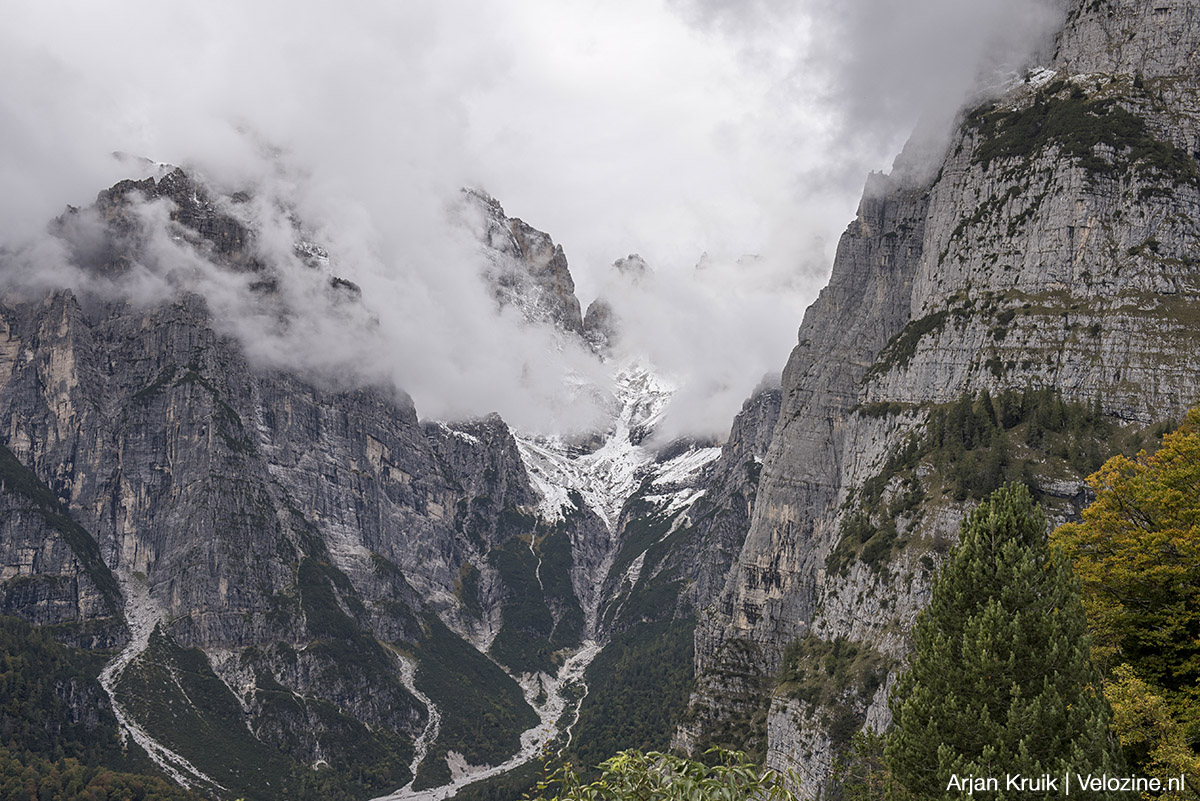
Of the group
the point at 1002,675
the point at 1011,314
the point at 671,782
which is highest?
the point at 1011,314

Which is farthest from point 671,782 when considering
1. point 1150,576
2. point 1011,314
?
point 1011,314

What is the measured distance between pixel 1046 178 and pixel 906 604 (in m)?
65.7

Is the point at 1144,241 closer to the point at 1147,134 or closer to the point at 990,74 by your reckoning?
the point at 1147,134

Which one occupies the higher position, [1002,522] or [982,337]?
[982,337]

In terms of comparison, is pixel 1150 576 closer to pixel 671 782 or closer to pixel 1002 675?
pixel 1002 675

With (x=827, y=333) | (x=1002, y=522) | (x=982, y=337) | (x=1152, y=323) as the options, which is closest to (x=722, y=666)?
(x=827, y=333)

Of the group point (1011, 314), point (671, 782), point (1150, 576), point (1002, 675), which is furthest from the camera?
point (1011, 314)

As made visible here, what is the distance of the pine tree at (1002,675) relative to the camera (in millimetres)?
36428

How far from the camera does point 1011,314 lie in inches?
4887

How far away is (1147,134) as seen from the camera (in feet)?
407

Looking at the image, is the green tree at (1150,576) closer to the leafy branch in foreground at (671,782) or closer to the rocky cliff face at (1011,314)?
the leafy branch in foreground at (671,782)

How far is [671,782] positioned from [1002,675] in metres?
22.8

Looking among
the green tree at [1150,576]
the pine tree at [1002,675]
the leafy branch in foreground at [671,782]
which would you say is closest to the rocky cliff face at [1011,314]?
the green tree at [1150,576]

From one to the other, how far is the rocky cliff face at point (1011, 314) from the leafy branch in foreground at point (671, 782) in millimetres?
86130
